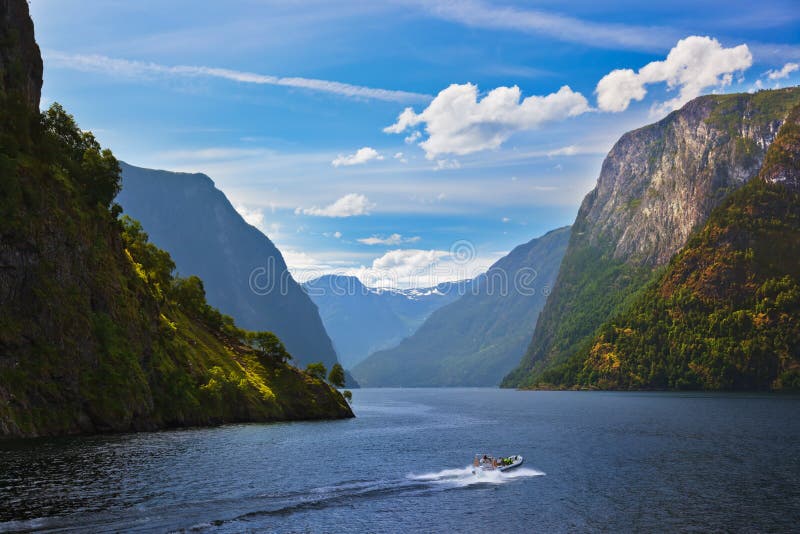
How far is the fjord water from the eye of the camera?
211 ft

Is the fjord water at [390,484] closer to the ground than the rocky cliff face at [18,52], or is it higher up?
closer to the ground

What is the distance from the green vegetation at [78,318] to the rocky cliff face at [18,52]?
6421 mm

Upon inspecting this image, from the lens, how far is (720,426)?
156 m

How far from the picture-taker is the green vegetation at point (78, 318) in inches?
4215

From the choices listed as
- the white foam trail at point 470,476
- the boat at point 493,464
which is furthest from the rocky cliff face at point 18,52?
the boat at point 493,464

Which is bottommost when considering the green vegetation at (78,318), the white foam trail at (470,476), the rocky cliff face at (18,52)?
the white foam trail at (470,476)

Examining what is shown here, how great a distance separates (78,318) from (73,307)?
2.23m

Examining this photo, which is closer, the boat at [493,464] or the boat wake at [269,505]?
the boat wake at [269,505]

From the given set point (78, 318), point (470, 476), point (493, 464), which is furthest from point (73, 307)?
point (493, 464)

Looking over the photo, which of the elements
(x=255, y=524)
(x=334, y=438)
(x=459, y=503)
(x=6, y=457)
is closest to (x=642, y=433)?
(x=334, y=438)

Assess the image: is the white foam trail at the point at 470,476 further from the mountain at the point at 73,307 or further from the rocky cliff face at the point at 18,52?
the rocky cliff face at the point at 18,52

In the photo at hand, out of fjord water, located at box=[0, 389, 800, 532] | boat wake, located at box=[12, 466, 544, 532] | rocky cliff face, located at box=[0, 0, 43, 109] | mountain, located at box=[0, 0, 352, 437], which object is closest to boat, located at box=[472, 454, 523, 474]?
boat wake, located at box=[12, 466, 544, 532]

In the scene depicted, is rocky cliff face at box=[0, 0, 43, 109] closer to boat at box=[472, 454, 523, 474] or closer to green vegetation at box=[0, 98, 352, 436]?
green vegetation at box=[0, 98, 352, 436]

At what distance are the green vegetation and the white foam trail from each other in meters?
63.6
